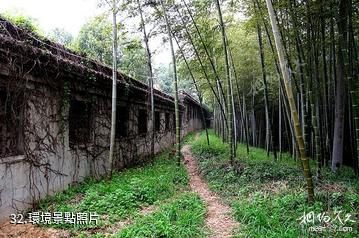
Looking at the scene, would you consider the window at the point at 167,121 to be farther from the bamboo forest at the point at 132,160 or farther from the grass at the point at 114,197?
the grass at the point at 114,197

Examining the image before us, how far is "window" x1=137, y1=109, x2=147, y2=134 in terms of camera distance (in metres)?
10.6

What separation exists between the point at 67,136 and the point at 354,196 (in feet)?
15.3

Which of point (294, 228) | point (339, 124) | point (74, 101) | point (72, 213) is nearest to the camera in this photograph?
point (294, 228)

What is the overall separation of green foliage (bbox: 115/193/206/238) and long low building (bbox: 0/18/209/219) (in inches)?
70.5

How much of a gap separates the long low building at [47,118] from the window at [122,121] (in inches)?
Answer: 24.8

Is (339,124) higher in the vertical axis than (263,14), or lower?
lower

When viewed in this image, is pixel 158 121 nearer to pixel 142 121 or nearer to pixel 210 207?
pixel 142 121

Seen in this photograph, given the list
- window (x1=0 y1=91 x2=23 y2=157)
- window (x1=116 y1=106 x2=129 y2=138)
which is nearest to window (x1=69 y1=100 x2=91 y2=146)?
window (x1=0 y1=91 x2=23 y2=157)

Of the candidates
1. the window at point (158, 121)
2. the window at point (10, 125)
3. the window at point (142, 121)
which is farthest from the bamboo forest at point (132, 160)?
the window at point (158, 121)

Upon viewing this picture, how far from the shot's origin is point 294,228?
3.69 meters

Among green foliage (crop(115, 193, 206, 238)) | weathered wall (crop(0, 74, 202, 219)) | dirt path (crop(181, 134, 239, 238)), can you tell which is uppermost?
weathered wall (crop(0, 74, 202, 219))

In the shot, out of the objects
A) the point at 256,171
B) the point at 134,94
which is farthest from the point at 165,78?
the point at 256,171

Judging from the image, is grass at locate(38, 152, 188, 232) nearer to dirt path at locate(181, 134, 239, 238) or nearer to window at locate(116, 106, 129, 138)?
dirt path at locate(181, 134, 239, 238)

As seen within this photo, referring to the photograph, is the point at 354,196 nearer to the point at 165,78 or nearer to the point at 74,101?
the point at 74,101
